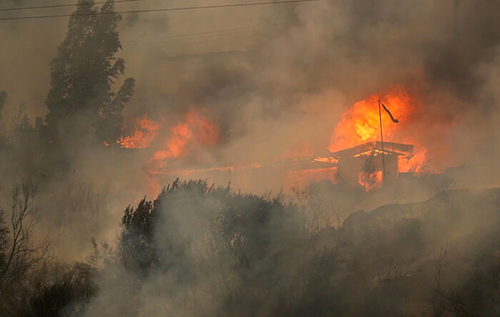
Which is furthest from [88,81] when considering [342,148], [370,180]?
[370,180]

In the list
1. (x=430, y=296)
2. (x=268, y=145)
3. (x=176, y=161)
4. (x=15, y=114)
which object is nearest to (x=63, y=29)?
(x=15, y=114)

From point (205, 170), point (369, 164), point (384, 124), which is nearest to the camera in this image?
point (369, 164)

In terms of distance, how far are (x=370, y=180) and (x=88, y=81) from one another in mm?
19216

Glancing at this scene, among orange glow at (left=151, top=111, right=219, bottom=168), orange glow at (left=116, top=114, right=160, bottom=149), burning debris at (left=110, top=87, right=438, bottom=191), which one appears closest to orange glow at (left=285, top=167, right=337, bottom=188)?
burning debris at (left=110, top=87, right=438, bottom=191)

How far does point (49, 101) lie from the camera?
35156 mm

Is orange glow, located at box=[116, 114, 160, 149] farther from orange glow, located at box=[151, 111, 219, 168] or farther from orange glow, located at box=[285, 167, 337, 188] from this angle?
orange glow, located at box=[285, 167, 337, 188]

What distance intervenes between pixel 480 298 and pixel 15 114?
1352 inches

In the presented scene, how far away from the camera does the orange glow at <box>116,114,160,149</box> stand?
36938 mm

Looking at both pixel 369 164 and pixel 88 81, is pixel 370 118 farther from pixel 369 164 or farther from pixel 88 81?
pixel 88 81

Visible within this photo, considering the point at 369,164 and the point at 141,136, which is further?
the point at 141,136

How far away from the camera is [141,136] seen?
3812 cm

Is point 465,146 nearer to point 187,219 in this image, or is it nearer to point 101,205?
point 101,205

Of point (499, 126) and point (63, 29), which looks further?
point (63, 29)

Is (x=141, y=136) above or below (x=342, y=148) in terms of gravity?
above
